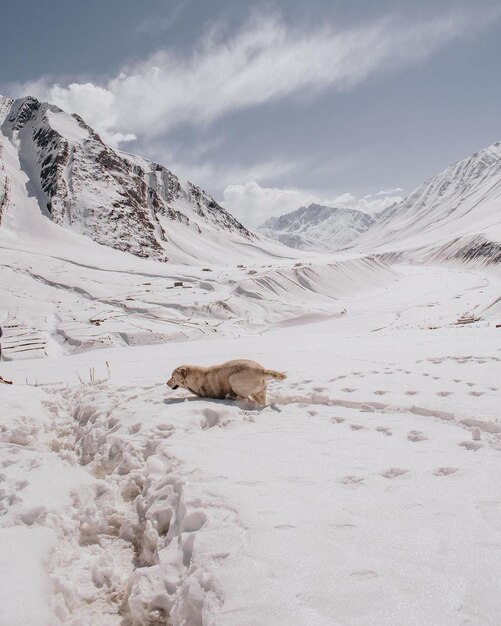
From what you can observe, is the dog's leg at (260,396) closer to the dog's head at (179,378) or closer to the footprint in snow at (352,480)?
the dog's head at (179,378)

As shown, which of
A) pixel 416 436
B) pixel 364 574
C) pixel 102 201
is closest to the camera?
pixel 364 574

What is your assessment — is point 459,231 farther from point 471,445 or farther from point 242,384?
point 471,445

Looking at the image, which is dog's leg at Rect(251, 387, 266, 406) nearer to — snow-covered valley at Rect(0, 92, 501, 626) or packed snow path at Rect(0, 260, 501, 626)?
snow-covered valley at Rect(0, 92, 501, 626)

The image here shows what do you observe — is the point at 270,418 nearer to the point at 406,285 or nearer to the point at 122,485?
the point at 122,485

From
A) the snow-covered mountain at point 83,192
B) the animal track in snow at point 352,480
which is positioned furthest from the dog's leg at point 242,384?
the snow-covered mountain at point 83,192

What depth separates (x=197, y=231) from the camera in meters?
78.8

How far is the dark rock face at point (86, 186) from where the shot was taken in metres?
52.6

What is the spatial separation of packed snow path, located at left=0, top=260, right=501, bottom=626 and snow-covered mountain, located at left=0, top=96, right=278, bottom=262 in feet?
160

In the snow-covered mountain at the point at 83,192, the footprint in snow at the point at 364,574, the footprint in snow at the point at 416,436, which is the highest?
the snow-covered mountain at the point at 83,192

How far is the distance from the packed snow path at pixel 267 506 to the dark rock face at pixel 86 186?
160ft

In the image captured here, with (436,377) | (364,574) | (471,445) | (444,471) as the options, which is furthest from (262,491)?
(436,377)

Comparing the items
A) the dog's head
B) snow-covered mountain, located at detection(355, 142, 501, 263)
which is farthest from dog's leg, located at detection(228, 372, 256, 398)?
snow-covered mountain, located at detection(355, 142, 501, 263)

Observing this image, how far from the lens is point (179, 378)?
6883 mm

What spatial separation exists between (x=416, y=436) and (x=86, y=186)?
214 feet
